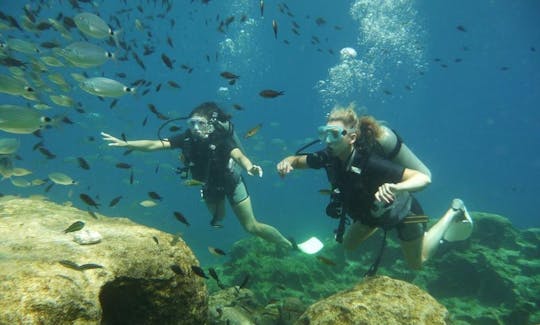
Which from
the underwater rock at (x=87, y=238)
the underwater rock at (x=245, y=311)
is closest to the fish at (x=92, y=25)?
the underwater rock at (x=87, y=238)

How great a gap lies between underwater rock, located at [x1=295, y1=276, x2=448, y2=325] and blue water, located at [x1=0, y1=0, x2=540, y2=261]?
30.7ft

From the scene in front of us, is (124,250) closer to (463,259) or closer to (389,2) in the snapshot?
(463,259)

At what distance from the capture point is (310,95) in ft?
339

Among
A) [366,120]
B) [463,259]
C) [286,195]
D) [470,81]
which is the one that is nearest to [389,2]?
[286,195]

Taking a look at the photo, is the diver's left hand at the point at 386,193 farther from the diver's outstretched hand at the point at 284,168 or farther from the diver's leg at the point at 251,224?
the diver's leg at the point at 251,224

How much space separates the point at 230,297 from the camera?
6.95 m

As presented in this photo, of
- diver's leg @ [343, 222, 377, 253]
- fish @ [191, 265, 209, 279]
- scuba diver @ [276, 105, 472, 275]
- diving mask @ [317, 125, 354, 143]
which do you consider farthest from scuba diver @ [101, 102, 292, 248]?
fish @ [191, 265, 209, 279]

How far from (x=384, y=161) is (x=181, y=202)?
5224cm

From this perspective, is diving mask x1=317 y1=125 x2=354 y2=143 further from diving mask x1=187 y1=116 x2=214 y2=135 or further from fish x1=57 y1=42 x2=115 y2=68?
fish x1=57 y1=42 x2=115 y2=68

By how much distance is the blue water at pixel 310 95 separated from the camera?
4244 centimetres

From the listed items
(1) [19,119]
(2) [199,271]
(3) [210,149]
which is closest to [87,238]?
(2) [199,271]

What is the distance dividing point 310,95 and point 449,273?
95.4m

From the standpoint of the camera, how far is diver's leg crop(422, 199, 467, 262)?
661 centimetres

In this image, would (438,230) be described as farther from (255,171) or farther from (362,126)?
(255,171)
